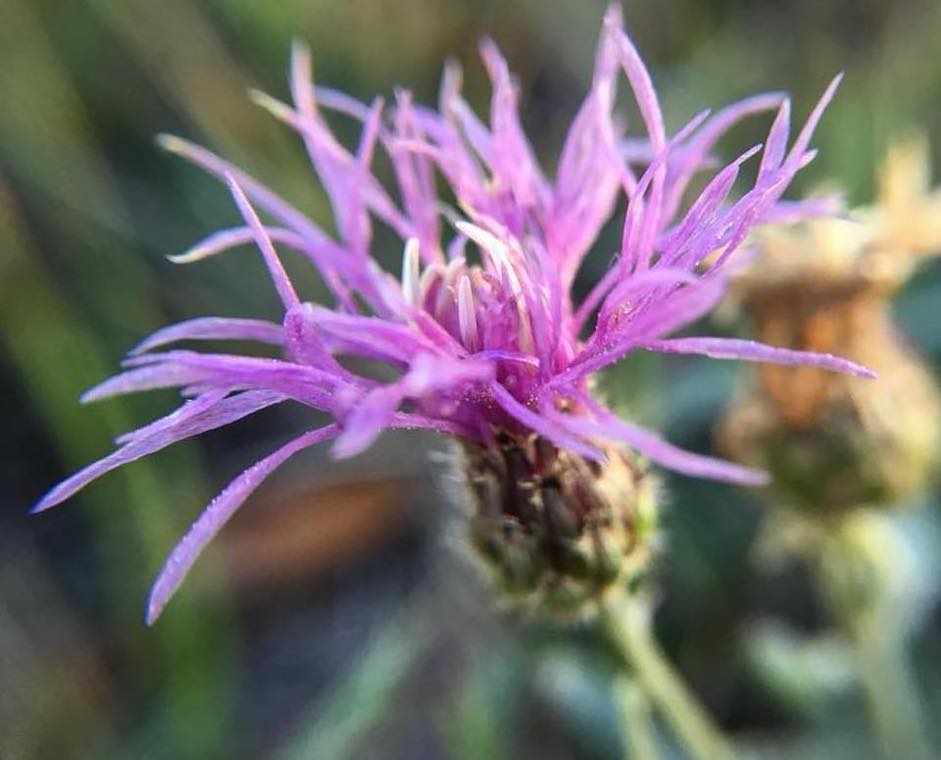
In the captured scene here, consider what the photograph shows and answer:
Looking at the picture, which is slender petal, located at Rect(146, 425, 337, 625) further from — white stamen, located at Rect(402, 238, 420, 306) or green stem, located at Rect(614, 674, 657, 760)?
green stem, located at Rect(614, 674, 657, 760)

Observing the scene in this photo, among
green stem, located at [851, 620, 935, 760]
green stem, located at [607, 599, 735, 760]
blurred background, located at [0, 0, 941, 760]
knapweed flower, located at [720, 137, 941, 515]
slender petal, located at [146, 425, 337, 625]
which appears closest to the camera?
slender petal, located at [146, 425, 337, 625]

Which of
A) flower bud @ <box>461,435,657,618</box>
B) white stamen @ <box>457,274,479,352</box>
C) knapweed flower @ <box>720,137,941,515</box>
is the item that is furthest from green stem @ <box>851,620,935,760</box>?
white stamen @ <box>457,274,479,352</box>

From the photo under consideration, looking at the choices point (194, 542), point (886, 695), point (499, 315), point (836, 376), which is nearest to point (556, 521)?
point (499, 315)

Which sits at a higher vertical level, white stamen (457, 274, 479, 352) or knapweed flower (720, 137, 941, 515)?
white stamen (457, 274, 479, 352)

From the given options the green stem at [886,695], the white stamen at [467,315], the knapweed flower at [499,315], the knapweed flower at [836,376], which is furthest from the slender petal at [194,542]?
the green stem at [886,695]

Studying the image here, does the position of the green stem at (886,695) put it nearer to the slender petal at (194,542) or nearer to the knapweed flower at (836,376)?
the knapweed flower at (836,376)

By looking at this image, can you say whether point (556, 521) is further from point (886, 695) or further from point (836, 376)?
point (886, 695)

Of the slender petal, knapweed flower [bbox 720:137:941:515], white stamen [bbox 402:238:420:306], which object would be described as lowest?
knapweed flower [bbox 720:137:941:515]
